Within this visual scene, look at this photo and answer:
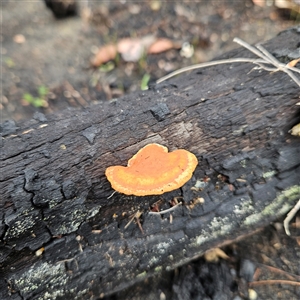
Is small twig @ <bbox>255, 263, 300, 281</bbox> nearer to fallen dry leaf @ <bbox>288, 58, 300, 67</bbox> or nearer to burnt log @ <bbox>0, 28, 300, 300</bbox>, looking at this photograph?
burnt log @ <bbox>0, 28, 300, 300</bbox>

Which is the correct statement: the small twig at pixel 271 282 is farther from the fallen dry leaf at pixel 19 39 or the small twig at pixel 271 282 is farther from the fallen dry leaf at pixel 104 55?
the fallen dry leaf at pixel 19 39

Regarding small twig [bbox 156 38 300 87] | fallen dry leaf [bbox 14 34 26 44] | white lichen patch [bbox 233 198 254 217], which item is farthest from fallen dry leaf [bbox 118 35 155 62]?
white lichen patch [bbox 233 198 254 217]

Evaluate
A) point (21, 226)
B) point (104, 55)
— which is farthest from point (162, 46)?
point (21, 226)

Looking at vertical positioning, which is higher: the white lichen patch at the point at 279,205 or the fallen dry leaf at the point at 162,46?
the fallen dry leaf at the point at 162,46

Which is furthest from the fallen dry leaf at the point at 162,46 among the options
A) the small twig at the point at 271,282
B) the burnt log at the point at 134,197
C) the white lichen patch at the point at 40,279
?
the white lichen patch at the point at 40,279

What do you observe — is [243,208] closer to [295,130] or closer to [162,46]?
[295,130]
